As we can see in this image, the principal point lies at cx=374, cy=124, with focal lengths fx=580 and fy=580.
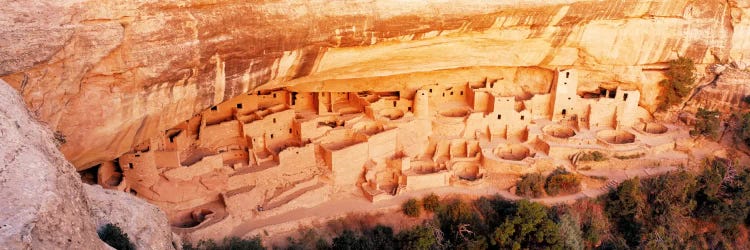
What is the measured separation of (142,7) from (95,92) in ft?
4.73

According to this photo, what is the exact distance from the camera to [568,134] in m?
16.4

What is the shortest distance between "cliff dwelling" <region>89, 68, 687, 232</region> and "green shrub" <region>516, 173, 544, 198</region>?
342mm

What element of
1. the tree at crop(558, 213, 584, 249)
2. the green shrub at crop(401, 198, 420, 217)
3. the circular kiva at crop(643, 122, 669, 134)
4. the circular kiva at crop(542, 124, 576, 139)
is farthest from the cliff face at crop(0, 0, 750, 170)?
the tree at crop(558, 213, 584, 249)

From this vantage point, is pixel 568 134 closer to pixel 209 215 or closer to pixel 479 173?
pixel 479 173

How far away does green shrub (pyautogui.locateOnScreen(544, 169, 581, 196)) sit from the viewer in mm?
14977

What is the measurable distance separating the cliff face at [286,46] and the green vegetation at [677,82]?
25 centimetres

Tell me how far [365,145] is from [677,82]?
29.3ft

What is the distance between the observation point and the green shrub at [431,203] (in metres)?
14.3

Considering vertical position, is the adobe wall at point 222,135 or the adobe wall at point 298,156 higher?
the adobe wall at point 222,135

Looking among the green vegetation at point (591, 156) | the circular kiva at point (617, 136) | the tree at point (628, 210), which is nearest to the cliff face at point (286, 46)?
the circular kiva at point (617, 136)

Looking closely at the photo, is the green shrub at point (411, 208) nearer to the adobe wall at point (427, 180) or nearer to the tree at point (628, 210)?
the adobe wall at point (427, 180)

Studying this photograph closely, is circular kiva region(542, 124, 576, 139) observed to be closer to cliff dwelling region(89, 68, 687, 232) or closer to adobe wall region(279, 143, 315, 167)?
cliff dwelling region(89, 68, 687, 232)

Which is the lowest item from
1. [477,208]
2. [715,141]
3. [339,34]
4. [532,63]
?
[477,208]

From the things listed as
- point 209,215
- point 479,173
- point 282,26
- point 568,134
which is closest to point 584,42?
point 568,134
